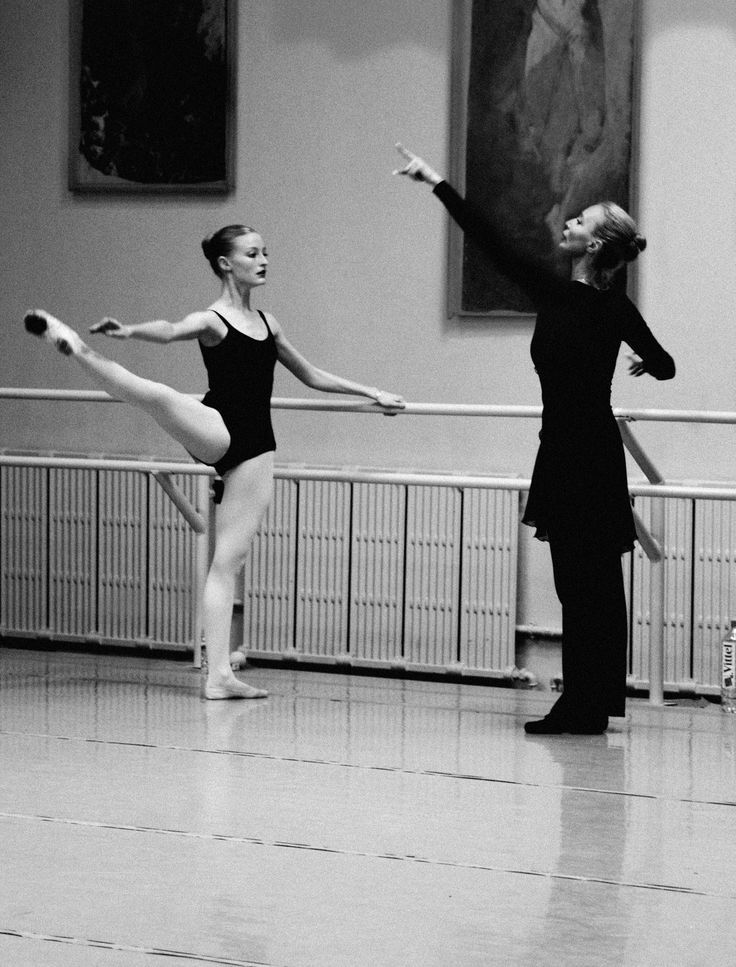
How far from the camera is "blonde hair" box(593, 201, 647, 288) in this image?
12.5 feet

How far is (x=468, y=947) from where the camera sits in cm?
225

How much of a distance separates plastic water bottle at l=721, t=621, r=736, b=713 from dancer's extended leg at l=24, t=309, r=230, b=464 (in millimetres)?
1631

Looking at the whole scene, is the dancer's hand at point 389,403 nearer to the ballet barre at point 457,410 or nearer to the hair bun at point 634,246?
the ballet barre at point 457,410

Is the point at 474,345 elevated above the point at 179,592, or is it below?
above

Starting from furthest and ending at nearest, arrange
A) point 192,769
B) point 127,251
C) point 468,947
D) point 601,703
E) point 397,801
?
point 127,251
point 601,703
point 192,769
point 397,801
point 468,947

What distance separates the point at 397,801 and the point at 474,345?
95.8 inches

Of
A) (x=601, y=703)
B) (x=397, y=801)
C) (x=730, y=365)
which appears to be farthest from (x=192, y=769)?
(x=730, y=365)

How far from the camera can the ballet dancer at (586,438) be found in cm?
385

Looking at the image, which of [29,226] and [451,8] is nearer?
[451,8]

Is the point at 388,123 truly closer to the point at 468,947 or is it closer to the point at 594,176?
the point at 594,176

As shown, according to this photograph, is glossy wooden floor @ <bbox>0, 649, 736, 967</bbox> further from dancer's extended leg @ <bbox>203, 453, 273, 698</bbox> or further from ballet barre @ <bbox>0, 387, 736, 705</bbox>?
ballet barre @ <bbox>0, 387, 736, 705</bbox>

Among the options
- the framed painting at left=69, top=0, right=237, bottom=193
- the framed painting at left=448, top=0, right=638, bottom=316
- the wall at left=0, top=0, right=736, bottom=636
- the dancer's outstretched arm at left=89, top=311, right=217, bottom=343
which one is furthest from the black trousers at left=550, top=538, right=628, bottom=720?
the framed painting at left=69, top=0, right=237, bottom=193

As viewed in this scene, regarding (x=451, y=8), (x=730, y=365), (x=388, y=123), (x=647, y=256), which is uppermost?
(x=451, y=8)

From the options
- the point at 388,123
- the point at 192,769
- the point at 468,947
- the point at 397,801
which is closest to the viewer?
the point at 468,947
